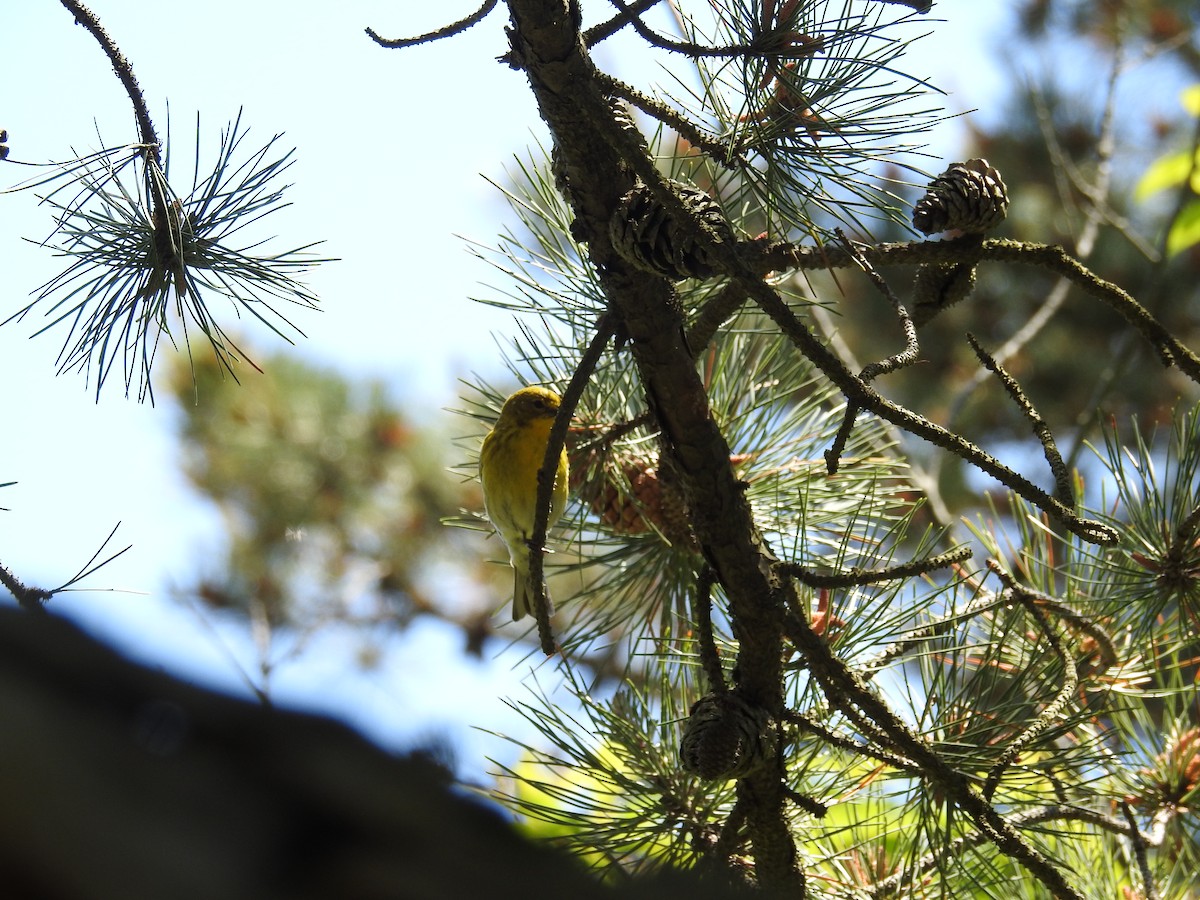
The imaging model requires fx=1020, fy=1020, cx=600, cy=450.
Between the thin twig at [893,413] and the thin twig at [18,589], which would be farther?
the thin twig at [18,589]

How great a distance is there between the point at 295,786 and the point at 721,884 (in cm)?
26

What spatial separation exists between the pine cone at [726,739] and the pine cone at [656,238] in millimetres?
540

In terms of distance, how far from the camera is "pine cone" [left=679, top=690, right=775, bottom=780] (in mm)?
1208

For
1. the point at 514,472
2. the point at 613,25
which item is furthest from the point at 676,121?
the point at 514,472

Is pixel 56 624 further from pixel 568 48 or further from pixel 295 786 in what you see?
pixel 568 48

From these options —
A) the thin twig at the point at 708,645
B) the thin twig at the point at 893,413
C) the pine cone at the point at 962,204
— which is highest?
the pine cone at the point at 962,204

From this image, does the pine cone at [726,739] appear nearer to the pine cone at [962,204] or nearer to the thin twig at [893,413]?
the thin twig at [893,413]

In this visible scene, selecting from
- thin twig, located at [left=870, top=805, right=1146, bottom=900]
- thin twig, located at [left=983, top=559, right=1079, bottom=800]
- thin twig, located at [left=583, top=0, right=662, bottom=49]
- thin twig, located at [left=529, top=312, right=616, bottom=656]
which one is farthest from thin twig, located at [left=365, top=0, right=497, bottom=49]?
thin twig, located at [left=870, top=805, right=1146, bottom=900]

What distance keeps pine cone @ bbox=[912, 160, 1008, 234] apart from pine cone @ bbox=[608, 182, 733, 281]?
26 cm

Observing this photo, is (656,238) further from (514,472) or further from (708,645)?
(514,472)

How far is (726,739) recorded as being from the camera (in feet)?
4.02

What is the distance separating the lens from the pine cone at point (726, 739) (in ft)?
3.96

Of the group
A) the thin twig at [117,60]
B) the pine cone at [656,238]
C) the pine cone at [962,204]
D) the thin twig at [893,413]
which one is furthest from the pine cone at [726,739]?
the thin twig at [117,60]

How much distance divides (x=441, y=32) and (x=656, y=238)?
37cm
